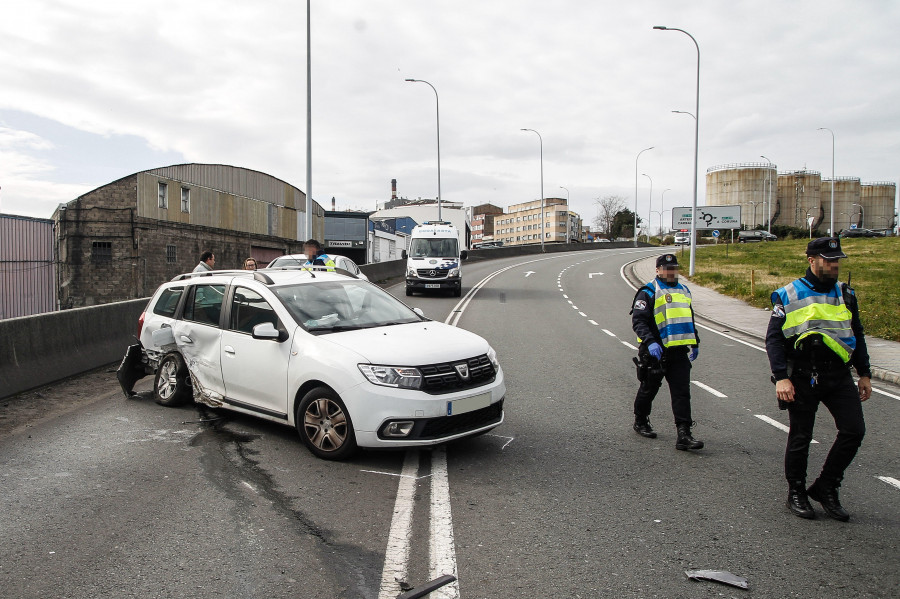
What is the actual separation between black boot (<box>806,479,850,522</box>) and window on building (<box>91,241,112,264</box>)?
35741 mm

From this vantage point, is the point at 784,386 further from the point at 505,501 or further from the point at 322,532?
the point at 322,532

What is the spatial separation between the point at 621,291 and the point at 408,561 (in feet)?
82.9

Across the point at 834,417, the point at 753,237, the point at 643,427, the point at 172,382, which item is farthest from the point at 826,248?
the point at 753,237

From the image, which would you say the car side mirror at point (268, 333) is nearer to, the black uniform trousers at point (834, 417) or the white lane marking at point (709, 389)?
the black uniform trousers at point (834, 417)

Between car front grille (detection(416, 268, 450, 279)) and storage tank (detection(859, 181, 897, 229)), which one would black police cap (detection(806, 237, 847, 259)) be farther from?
storage tank (detection(859, 181, 897, 229))

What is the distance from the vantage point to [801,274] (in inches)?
1162

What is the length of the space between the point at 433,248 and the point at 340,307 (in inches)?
745

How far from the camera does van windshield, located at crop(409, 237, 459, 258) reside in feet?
82.8

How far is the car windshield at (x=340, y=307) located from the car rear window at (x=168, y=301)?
6.24ft

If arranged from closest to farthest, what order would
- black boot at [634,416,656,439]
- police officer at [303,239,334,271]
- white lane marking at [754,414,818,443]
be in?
black boot at [634,416,656,439]
white lane marking at [754,414,818,443]
police officer at [303,239,334,271]

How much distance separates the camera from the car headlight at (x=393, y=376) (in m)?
5.34

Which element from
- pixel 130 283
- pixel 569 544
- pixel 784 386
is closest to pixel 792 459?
pixel 784 386

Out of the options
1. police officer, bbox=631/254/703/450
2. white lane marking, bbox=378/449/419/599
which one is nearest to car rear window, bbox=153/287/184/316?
white lane marking, bbox=378/449/419/599

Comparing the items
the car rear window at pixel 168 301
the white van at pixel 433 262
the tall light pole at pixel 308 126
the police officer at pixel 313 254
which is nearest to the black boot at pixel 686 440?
the car rear window at pixel 168 301
